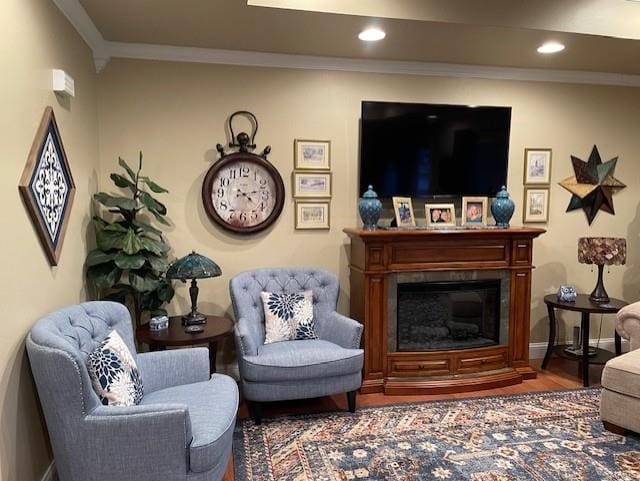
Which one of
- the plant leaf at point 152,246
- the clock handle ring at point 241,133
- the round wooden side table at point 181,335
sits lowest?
the round wooden side table at point 181,335

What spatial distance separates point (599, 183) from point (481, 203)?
1251 millimetres

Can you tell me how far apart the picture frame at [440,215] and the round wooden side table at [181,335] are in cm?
180

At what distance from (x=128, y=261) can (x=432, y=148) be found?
245 centimetres

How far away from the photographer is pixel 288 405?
3471 mm

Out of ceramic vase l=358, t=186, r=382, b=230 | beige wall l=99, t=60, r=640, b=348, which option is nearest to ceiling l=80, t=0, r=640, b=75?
beige wall l=99, t=60, r=640, b=348

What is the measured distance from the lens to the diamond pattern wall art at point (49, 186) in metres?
2.22

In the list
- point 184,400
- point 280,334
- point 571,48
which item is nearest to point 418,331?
point 280,334

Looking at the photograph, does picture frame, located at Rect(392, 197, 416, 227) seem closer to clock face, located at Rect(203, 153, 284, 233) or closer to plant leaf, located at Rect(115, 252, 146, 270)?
clock face, located at Rect(203, 153, 284, 233)

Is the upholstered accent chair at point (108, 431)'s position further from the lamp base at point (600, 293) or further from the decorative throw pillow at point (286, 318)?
the lamp base at point (600, 293)

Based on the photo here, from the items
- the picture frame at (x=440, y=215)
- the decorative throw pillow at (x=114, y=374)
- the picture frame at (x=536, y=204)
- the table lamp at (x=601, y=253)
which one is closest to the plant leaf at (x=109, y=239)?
the decorative throw pillow at (x=114, y=374)

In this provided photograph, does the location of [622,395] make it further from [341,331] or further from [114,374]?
[114,374]

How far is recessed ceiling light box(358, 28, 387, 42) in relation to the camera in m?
3.21

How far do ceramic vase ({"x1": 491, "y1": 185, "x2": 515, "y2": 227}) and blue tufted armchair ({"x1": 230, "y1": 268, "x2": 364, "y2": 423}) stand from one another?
55.4 inches

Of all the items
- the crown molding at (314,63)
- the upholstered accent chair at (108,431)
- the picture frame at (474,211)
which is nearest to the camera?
the upholstered accent chair at (108,431)
